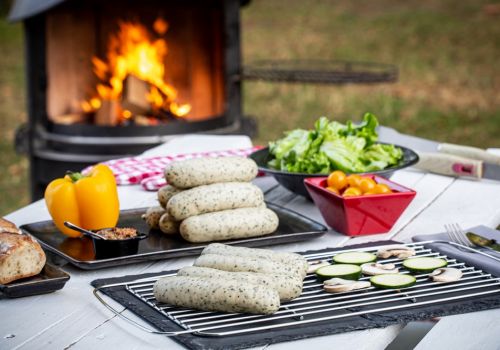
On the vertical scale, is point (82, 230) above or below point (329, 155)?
below

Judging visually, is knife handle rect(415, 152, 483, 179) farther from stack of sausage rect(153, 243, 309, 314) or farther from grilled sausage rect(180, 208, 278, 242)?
stack of sausage rect(153, 243, 309, 314)

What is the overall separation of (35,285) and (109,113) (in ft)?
12.8

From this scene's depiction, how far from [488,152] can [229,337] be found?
2.27 m

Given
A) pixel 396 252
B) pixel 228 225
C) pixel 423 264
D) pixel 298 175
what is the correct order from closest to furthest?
pixel 423 264, pixel 396 252, pixel 228 225, pixel 298 175

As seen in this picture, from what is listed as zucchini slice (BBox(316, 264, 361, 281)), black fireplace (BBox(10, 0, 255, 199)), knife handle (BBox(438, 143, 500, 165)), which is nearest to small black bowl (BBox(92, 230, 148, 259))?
zucchini slice (BBox(316, 264, 361, 281))

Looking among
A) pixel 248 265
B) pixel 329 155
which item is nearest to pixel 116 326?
pixel 248 265

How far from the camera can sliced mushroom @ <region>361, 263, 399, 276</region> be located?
266cm

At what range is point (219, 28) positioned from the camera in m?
6.56

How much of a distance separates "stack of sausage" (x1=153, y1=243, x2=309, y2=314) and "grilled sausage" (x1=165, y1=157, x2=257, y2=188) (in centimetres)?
57

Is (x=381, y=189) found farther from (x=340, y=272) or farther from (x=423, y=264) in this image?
(x=340, y=272)

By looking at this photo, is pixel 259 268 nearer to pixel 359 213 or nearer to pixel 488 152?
pixel 359 213

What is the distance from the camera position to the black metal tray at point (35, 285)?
2.59 m

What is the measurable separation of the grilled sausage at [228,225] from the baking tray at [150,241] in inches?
1.0

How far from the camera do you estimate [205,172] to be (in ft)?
10.4
